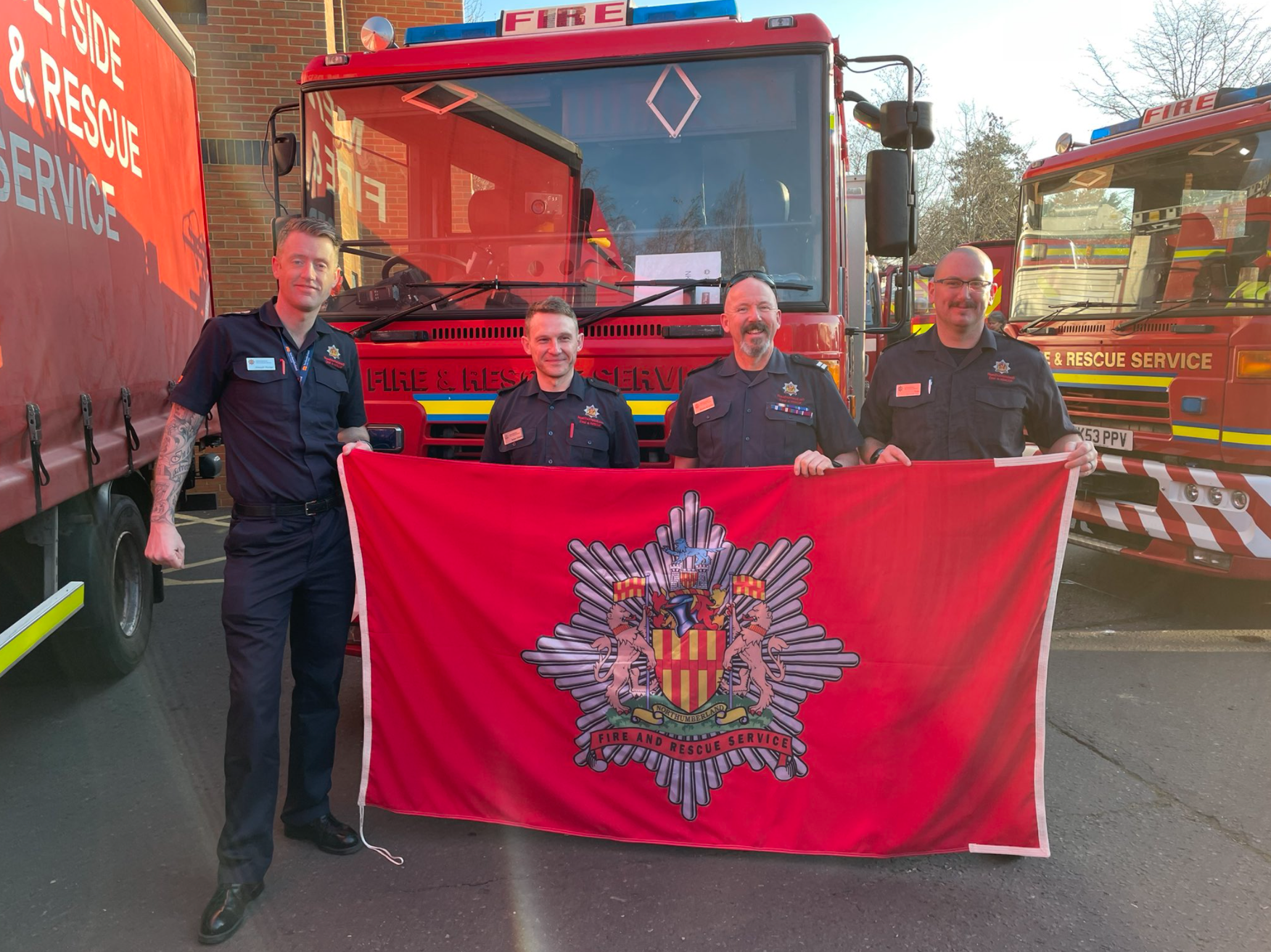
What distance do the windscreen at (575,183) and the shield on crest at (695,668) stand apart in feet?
5.31

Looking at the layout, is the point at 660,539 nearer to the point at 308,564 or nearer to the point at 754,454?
the point at 754,454

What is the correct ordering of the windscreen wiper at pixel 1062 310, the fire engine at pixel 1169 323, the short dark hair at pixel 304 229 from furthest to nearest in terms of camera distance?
the windscreen wiper at pixel 1062 310
the fire engine at pixel 1169 323
the short dark hair at pixel 304 229

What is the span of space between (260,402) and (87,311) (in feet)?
5.69

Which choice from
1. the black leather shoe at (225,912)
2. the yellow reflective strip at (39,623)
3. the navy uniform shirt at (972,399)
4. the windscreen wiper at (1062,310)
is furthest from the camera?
the windscreen wiper at (1062,310)

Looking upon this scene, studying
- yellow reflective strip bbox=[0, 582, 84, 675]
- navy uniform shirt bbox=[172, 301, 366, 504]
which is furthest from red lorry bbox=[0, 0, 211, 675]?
navy uniform shirt bbox=[172, 301, 366, 504]

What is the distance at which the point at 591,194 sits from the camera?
14.5 feet

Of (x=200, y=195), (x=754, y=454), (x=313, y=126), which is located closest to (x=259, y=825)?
(x=754, y=454)

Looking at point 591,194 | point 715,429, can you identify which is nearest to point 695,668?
point 715,429

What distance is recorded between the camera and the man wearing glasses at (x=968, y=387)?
364 centimetres

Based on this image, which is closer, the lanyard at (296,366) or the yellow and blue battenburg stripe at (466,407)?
the lanyard at (296,366)

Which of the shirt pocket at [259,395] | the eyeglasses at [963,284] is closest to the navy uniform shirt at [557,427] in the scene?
the shirt pocket at [259,395]

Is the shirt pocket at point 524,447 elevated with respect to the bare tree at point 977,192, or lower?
lower

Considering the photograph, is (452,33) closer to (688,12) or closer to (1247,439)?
(688,12)

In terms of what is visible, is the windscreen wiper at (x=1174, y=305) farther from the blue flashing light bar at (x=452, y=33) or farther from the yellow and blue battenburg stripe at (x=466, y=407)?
the blue flashing light bar at (x=452, y=33)
